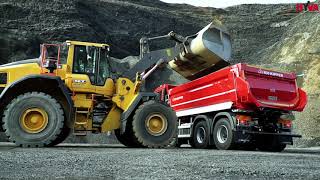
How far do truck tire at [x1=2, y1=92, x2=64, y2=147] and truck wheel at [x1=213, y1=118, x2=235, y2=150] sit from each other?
4275 millimetres

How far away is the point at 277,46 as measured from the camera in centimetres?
3391

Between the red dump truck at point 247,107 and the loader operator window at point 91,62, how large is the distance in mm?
3314

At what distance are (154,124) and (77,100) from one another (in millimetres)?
1989

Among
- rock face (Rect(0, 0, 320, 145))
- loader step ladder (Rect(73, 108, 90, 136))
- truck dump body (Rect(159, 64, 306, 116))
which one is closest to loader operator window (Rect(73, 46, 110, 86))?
loader step ladder (Rect(73, 108, 90, 136))

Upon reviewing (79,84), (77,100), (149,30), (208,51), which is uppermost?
(149,30)

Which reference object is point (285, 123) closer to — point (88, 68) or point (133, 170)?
point (88, 68)

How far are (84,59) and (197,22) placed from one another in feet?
104

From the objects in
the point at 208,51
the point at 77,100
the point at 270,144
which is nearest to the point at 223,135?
the point at 270,144

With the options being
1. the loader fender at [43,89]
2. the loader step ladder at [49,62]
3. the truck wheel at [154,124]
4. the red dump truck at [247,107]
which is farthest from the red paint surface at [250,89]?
the loader step ladder at [49,62]

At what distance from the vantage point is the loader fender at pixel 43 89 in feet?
→ 31.7

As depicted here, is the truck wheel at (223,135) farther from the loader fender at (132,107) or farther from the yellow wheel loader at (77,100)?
the loader fender at (132,107)

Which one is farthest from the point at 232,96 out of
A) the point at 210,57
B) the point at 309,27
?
the point at 309,27

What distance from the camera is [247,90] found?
10.6 m

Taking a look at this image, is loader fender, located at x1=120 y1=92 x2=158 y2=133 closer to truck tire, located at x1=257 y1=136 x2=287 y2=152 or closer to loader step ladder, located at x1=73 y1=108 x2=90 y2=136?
loader step ladder, located at x1=73 y1=108 x2=90 y2=136
